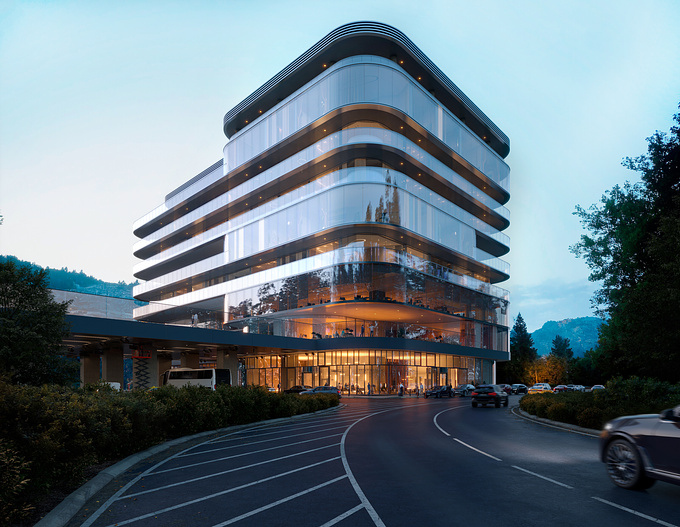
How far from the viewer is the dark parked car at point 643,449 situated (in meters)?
7.91

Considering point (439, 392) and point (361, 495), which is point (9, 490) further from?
point (439, 392)

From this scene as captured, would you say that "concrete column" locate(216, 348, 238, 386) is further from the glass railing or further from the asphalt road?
the asphalt road

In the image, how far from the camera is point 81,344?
3678 cm

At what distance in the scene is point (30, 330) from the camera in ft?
52.0

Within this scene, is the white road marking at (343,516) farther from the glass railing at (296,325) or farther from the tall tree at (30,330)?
the glass railing at (296,325)

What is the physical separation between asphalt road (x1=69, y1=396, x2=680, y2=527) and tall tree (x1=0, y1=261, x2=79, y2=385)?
18.4 feet

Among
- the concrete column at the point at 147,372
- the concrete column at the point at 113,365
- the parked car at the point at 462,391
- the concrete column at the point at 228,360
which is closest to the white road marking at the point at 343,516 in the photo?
the concrete column at the point at 113,365

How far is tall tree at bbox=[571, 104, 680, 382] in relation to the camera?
70.2 ft

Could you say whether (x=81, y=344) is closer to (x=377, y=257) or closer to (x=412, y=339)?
(x=377, y=257)

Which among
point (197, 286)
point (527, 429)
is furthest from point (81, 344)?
point (197, 286)

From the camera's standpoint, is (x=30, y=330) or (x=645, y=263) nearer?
(x=30, y=330)

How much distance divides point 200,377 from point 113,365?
7.10 metres

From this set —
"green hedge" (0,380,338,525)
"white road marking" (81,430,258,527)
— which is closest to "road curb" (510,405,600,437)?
"green hedge" (0,380,338,525)

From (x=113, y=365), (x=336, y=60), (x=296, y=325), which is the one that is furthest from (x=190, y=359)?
(x=336, y=60)
